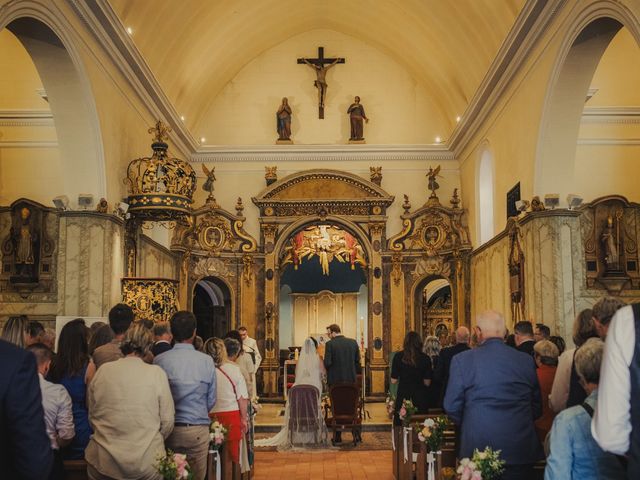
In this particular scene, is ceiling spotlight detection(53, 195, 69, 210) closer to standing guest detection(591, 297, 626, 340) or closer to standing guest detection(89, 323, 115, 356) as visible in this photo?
standing guest detection(89, 323, 115, 356)

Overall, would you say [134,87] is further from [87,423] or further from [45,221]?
[87,423]

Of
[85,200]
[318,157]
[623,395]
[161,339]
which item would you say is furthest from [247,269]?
[623,395]

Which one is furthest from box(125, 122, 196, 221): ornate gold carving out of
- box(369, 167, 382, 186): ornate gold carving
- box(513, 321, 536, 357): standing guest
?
box(369, 167, 382, 186): ornate gold carving

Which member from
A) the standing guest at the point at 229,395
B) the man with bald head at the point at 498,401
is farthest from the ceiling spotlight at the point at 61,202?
the man with bald head at the point at 498,401

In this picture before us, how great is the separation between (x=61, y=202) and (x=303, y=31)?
10402 mm

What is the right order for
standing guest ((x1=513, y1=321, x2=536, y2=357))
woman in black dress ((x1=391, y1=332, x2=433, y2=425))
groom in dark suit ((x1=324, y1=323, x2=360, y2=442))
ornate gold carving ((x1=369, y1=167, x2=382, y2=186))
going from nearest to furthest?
1. standing guest ((x1=513, y1=321, x2=536, y2=357))
2. woman in black dress ((x1=391, y1=332, x2=433, y2=425))
3. groom in dark suit ((x1=324, y1=323, x2=360, y2=442))
4. ornate gold carving ((x1=369, y1=167, x2=382, y2=186))

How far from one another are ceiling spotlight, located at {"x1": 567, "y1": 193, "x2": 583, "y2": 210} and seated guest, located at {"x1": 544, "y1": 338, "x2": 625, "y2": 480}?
807 centimetres

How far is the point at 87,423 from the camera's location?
575 cm

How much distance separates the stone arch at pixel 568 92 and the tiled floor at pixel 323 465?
16.1ft

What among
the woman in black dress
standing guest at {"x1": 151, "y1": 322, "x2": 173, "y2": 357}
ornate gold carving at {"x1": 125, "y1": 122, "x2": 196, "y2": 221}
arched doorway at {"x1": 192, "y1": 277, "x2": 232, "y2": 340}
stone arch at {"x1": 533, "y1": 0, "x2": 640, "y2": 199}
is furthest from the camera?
arched doorway at {"x1": 192, "y1": 277, "x2": 232, "y2": 340}

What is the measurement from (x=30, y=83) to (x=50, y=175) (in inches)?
80.7

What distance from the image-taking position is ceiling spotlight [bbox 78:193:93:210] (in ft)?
38.5

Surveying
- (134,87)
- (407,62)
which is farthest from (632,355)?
(407,62)

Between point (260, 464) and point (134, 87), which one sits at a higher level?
point (134, 87)
